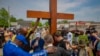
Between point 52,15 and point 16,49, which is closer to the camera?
point 16,49

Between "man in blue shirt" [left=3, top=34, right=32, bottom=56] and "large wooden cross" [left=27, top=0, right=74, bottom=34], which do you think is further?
"large wooden cross" [left=27, top=0, right=74, bottom=34]

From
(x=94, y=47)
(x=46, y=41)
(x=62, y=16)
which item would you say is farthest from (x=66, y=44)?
(x=94, y=47)

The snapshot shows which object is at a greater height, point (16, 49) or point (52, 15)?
point (52, 15)

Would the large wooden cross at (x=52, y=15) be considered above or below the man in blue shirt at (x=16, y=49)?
above

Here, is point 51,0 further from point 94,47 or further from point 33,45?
point 94,47

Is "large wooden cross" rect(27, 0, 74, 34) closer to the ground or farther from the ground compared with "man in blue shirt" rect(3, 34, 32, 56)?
farther from the ground

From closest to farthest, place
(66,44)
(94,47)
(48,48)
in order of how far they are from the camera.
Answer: (48,48)
(66,44)
(94,47)

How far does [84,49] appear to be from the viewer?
7.82 meters

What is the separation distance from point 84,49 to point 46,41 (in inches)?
123

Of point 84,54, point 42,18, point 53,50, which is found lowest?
point 84,54

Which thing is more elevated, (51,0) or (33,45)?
(51,0)

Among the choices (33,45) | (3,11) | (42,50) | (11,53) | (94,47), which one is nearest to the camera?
(11,53)

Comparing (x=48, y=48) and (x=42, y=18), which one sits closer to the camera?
(x=48, y=48)

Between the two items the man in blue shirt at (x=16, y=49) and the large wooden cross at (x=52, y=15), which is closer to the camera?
the man in blue shirt at (x=16, y=49)
